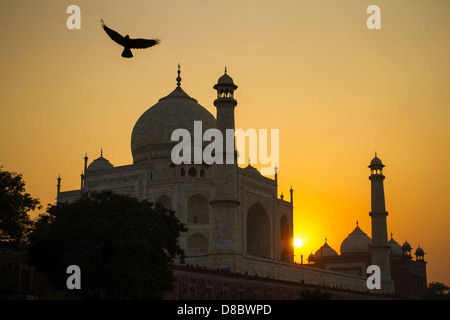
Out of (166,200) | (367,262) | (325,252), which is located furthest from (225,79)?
(325,252)

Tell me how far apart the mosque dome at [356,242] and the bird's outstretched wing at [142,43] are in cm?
4363

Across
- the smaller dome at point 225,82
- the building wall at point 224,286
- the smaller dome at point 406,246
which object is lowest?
the building wall at point 224,286

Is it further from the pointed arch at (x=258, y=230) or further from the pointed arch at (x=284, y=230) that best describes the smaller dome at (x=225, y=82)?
the pointed arch at (x=284, y=230)

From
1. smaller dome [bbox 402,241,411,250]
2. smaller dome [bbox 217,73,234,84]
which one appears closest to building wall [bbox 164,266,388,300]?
smaller dome [bbox 217,73,234,84]

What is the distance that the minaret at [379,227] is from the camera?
46844 mm

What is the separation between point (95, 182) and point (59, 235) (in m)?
22.6

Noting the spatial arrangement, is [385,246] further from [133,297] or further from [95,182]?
[133,297]

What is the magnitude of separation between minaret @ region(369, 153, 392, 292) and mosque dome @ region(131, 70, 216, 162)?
1168cm

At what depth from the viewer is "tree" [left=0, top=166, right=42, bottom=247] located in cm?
2530

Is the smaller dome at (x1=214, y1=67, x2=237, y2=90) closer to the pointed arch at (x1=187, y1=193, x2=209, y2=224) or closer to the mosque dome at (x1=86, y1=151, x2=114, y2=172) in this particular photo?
the pointed arch at (x1=187, y1=193, x2=209, y2=224)

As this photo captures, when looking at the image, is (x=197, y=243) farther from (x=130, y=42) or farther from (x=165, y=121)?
(x=130, y=42)

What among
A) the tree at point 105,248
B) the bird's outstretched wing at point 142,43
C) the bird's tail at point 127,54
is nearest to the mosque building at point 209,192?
the tree at point 105,248

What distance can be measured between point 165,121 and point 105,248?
25.7 metres
